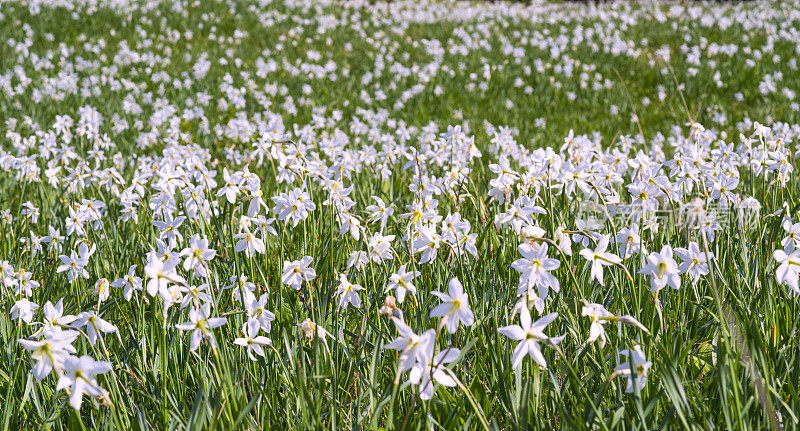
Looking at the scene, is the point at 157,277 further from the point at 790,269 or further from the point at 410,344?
the point at 790,269

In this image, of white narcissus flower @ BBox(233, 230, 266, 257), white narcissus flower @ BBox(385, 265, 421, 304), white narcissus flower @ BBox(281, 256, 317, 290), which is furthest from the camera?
white narcissus flower @ BBox(233, 230, 266, 257)

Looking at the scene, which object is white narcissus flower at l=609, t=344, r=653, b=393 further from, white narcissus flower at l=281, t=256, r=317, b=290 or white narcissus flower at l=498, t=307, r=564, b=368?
white narcissus flower at l=281, t=256, r=317, b=290

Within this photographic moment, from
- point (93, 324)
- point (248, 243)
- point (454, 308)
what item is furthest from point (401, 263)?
point (93, 324)

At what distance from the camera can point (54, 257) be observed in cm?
287

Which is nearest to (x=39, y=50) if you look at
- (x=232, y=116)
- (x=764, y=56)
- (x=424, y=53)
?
(x=232, y=116)

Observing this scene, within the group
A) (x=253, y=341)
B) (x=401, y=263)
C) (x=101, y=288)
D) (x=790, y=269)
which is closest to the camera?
(x=790, y=269)

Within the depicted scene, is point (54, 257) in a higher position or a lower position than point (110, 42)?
lower

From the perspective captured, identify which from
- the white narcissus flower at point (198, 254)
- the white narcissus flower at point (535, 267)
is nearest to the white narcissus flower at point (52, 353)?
the white narcissus flower at point (198, 254)

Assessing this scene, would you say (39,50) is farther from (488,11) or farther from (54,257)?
(488,11)

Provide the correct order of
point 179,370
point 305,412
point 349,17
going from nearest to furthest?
point 305,412
point 179,370
point 349,17

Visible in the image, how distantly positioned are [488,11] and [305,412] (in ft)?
60.5

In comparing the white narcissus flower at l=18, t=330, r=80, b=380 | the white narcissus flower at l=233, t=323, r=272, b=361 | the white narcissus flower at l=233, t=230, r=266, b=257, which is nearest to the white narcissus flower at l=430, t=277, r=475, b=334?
the white narcissus flower at l=233, t=323, r=272, b=361

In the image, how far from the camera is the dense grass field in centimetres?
156

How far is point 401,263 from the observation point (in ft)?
7.51
